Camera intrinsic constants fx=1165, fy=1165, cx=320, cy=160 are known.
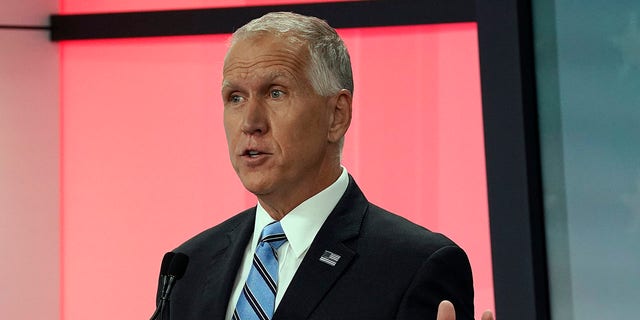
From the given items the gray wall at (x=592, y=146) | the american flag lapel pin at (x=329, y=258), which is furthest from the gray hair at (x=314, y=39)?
the gray wall at (x=592, y=146)

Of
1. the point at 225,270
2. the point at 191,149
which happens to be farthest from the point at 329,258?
the point at 191,149

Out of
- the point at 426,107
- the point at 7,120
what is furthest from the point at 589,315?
the point at 7,120

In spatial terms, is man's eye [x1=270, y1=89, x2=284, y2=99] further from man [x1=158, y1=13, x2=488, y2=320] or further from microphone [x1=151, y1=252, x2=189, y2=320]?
microphone [x1=151, y1=252, x2=189, y2=320]

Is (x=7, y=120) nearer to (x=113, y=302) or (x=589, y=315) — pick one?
(x=113, y=302)

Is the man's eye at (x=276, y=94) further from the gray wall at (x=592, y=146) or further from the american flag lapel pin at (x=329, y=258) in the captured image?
the gray wall at (x=592, y=146)

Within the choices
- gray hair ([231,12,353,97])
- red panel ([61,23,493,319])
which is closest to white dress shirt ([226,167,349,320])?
gray hair ([231,12,353,97])

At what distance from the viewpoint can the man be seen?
7.45 ft

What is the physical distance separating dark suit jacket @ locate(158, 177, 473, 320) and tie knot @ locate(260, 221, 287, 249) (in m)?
0.08

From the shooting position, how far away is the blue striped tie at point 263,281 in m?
2.34

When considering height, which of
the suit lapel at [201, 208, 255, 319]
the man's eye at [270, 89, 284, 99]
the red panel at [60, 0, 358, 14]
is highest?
the red panel at [60, 0, 358, 14]

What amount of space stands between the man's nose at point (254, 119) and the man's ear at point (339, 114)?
18 cm

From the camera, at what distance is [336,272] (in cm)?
231

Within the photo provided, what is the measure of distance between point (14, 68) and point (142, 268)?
1.17 metres

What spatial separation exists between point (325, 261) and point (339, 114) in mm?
346
